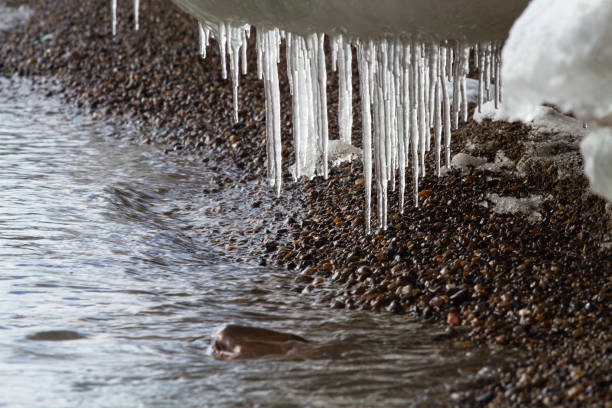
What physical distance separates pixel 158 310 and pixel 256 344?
0.78 m

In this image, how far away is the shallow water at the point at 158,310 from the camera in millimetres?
3057

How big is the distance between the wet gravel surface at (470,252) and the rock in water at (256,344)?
617mm

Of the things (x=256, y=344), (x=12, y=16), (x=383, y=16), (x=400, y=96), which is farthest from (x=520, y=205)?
(x=12, y=16)

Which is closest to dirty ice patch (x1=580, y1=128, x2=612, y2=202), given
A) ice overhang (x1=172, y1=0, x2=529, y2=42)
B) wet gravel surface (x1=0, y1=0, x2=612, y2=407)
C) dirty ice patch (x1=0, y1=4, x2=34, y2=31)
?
wet gravel surface (x1=0, y1=0, x2=612, y2=407)

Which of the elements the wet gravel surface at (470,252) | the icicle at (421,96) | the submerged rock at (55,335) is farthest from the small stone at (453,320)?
the submerged rock at (55,335)

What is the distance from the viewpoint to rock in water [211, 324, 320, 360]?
3383 mm

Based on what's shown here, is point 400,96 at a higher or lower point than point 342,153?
higher

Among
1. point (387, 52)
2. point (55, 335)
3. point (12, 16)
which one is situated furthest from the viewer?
point (12, 16)

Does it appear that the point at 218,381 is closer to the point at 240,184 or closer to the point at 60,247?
the point at 60,247

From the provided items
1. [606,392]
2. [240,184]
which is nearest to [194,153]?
[240,184]

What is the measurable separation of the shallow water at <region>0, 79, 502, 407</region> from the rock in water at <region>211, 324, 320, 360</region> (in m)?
0.07

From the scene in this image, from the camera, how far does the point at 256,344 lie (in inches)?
136

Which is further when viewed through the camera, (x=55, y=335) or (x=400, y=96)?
(x=400, y=96)

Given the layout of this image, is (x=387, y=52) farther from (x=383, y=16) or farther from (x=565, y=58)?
(x=565, y=58)
